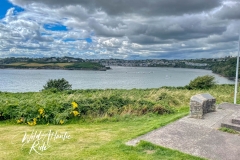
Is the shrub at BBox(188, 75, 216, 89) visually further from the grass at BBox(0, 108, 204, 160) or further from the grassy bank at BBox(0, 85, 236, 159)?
the grass at BBox(0, 108, 204, 160)

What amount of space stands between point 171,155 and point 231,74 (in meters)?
58.4

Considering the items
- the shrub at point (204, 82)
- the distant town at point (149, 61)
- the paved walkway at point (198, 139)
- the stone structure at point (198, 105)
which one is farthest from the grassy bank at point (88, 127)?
the distant town at point (149, 61)

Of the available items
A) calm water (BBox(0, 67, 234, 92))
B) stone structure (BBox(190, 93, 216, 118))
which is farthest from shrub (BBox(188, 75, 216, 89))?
stone structure (BBox(190, 93, 216, 118))

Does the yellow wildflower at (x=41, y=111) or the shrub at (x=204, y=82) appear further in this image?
the shrub at (x=204, y=82)

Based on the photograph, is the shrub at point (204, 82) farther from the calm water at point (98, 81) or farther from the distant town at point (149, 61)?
the distant town at point (149, 61)

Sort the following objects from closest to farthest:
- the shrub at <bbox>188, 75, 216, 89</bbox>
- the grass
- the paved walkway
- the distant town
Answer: the grass < the paved walkway < the shrub at <bbox>188, 75, 216, 89</bbox> < the distant town

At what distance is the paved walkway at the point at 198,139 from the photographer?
4219 mm

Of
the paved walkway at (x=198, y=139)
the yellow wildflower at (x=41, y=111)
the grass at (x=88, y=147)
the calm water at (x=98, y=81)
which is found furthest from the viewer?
the calm water at (x=98, y=81)

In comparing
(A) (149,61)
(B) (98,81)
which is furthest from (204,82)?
(A) (149,61)

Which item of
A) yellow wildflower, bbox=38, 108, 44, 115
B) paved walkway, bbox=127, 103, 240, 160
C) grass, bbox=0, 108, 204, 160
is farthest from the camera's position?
yellow wildflower, bbox=38, 108, 44, 115

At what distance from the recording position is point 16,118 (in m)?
6.70

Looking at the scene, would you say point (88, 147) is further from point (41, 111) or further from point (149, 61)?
point (149, 61)

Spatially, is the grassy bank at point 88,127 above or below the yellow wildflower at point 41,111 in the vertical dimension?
below

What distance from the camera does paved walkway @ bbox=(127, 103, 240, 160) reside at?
422 centimetres
